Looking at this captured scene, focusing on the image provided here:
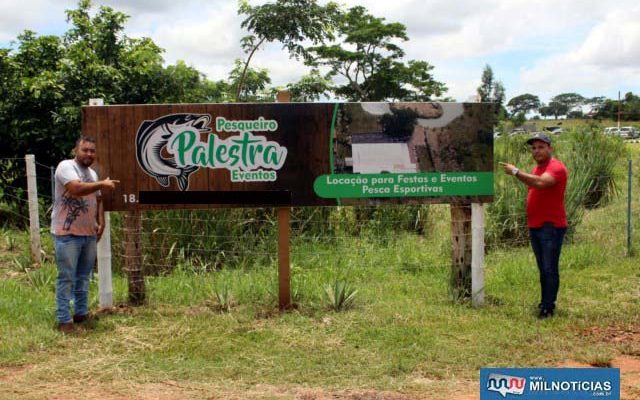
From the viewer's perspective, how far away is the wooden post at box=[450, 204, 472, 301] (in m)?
6.82

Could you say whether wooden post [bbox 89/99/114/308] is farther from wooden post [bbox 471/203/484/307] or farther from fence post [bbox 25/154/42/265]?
wooden post [bbox 471/203/484/307]

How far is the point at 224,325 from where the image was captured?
19.6 ft

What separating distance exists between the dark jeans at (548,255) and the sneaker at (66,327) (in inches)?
176

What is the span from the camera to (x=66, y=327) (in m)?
5.83

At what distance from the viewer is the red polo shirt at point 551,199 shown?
5.92 m

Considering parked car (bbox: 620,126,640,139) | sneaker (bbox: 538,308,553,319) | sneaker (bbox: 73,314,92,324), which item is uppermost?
parked car (bbox: 620,126,640,139)

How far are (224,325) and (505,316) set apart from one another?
9.03ft

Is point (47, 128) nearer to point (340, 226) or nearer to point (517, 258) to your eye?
point (340, 226)

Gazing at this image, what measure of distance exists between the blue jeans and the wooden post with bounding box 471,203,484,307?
3.85 metres

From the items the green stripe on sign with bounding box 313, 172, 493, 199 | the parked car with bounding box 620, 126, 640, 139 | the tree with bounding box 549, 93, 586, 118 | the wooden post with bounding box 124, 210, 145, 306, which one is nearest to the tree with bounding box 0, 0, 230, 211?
the wooden post with bounding box 124, 210, 145, 306

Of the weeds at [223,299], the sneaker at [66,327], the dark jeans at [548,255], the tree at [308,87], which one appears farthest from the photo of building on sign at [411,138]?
the tree at [308,87]

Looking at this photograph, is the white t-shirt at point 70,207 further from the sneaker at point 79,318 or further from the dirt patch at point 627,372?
the dirt patch at point 627,372

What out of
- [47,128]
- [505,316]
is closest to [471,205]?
[505,316]

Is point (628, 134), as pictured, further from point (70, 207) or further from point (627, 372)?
point (70, 207)
